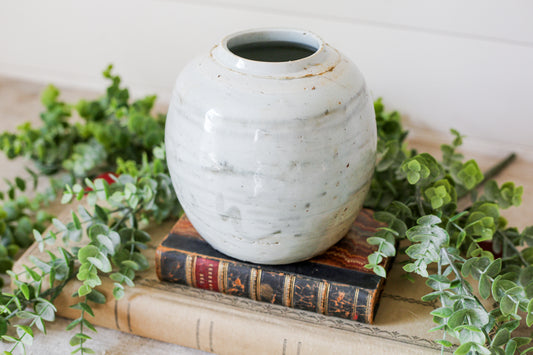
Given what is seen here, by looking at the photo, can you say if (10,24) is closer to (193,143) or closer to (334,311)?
(193,143)

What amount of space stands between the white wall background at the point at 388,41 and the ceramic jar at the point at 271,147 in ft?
1.26

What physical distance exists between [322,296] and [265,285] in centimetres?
6

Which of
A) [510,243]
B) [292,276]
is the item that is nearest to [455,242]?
[510,243]

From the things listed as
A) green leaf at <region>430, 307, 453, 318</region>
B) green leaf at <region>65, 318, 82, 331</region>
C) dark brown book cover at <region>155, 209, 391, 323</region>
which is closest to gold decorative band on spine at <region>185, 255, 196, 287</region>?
dark brown book cover at <region>155, 209, 391, 323</region>

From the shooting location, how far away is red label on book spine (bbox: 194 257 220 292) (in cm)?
56

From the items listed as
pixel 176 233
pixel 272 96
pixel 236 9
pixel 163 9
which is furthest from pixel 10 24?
pixel 272 96

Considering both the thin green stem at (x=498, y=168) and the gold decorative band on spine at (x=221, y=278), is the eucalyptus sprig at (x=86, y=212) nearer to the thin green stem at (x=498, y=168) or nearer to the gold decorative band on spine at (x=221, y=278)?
the gold decorative band on spine at (x=221, y=278)

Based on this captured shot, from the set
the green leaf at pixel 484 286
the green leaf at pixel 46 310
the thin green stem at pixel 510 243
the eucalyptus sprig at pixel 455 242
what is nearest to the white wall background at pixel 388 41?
the eucalyptus sprig at pixel 455 242

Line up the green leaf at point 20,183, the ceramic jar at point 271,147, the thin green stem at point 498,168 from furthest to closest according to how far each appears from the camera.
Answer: the thin green stem at point 498,168 < the green leaf at point 20,183 < the ceramic jar at point 271,147

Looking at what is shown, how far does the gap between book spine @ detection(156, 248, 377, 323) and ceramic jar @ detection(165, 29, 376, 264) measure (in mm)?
35

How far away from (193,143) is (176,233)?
0.15 m

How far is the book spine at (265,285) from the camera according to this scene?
0.53 m

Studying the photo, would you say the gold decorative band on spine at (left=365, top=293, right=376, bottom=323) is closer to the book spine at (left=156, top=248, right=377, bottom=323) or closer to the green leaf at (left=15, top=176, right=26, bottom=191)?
the book spine at (left=156, top=248, right=377, bottom=323)

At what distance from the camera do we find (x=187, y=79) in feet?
1.65
